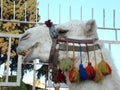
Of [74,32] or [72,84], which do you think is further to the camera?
[74,32]

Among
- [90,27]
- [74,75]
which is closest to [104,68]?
[74,75]

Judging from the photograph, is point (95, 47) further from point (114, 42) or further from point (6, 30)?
point (6, 30)

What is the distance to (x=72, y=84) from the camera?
337 cm

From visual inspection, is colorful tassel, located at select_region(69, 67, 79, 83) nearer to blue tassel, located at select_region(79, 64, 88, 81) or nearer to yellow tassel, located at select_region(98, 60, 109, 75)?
blue tassel, located at select_region(79, 64, 88, 81)

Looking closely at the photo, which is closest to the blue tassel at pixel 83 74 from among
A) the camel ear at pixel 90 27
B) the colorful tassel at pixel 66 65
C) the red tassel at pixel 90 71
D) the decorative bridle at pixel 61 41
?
the red tassel at pixel 90 71

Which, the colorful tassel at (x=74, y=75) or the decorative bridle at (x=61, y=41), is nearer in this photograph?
the colorful tassel at (x=74, y=75)

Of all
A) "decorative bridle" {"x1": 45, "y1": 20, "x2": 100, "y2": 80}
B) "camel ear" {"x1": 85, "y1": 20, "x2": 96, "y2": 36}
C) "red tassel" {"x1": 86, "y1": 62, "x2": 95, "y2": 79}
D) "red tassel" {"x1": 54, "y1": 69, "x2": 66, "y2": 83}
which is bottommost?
"red tassel" {"x1": 54, "y1": 69, "x2": 66, "y2": 83}

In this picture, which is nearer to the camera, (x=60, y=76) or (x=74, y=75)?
(x=74, y=75)

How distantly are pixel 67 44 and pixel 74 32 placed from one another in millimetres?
169

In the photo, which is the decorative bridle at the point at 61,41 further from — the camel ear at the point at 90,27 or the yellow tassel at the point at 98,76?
the yellow tassel at the point at 98,76

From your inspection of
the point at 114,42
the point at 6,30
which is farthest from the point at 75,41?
the point at 6,30

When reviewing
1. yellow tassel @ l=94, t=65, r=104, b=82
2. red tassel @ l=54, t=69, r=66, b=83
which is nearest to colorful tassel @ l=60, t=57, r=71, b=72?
red tassel @ l=54, t=69, r=66, b=83

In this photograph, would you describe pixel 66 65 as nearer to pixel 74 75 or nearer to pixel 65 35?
pixel 74 75

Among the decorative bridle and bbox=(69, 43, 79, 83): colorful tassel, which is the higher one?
the decorative bridle
